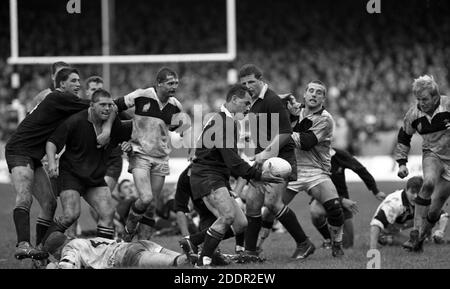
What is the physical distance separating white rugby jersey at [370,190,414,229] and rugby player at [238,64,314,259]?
2.97ft

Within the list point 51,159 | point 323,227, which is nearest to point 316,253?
point 323,227

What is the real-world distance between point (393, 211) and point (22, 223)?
4.04 m

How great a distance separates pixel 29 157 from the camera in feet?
27.9

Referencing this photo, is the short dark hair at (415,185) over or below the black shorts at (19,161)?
below

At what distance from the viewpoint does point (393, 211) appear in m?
9.57

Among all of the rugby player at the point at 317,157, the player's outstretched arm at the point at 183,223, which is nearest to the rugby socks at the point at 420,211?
the rugby player at the point at 317,157

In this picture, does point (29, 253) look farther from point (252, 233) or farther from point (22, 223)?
point (252, 233)

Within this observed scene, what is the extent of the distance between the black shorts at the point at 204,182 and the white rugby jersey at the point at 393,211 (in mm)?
2085

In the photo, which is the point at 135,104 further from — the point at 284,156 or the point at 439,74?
the point at 439,74

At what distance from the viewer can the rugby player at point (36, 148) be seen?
836 cm

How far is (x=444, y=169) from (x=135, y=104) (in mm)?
3377

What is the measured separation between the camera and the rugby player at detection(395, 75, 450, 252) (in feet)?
29.5

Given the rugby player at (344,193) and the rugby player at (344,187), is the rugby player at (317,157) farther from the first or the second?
the rugby player at (344,187)

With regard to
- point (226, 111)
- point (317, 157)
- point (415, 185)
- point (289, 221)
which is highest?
point (226, 111)
